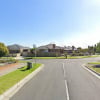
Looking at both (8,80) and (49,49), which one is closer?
(8,80)

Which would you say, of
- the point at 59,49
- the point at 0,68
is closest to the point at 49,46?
the point at 59,49

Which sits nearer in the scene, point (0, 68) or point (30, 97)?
point (30, 97)

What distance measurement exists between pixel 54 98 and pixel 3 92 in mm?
3247

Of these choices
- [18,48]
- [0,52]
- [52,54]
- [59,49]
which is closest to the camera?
[0,52]

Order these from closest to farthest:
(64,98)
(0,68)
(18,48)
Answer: (64,98), (0,68), (18,48)

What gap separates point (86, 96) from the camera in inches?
414

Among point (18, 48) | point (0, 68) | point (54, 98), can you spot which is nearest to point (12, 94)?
point (54, 98)

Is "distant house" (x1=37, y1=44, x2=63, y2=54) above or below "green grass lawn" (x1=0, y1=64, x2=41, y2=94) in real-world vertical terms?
above

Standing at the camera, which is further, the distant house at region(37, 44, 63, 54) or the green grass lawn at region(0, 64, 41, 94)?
the distant house at region(37, 44, 63, 54)

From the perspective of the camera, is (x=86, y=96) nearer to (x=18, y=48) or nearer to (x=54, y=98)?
(x=54, y=98)

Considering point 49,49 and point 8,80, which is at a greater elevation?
point 49,49

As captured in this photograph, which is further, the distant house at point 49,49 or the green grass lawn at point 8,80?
the distant house at point 49,49

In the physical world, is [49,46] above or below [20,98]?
above

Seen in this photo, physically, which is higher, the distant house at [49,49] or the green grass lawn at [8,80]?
the distant house at [49,49]
